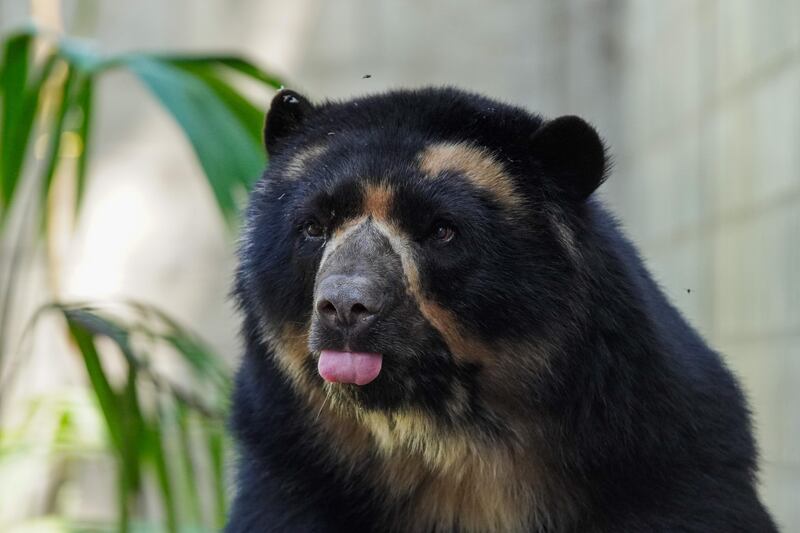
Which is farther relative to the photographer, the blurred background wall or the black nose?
the blurred background wall

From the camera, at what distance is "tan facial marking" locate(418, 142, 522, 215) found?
3.16 m

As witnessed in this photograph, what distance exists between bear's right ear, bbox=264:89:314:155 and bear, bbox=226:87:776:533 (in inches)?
5.9

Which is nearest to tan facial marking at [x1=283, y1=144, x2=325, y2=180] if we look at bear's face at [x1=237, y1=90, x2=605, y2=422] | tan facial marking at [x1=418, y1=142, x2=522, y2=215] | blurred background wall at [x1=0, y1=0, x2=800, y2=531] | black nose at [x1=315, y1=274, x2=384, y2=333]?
bear's face at [x1=237, y1=90, x2=605, y2=422]

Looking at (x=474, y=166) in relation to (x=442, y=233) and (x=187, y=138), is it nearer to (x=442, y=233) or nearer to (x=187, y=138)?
(x=442, y=233)

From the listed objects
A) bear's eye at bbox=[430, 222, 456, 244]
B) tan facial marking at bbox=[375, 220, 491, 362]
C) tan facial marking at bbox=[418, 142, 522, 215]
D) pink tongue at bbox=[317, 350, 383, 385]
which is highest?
tan facial marking at bbox=[418, 142, 522, 215]

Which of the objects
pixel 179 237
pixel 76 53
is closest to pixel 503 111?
pixel 76 53

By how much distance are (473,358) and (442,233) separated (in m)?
0.31

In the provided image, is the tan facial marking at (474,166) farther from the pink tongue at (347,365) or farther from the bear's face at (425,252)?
the pink tongue at (347,365)

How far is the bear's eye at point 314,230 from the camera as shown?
314 centimetres

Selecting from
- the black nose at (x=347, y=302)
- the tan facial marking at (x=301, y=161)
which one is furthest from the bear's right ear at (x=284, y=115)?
the black nose at (x=347, y=302)

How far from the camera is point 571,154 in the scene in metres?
3.15

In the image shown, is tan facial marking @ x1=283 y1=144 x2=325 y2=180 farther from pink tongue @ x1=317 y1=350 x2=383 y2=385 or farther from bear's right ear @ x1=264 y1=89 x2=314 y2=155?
pink tongue @ x1=317 y1=350 x2=383 y2=385

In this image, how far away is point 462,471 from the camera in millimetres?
3230

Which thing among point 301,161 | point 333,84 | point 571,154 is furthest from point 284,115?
point 333,84
